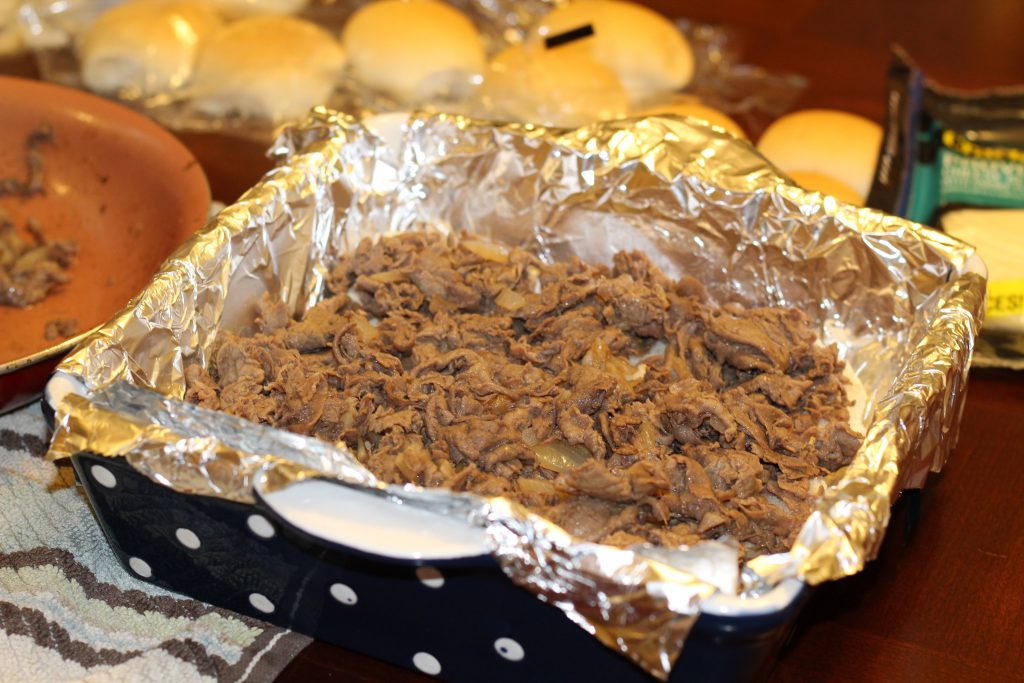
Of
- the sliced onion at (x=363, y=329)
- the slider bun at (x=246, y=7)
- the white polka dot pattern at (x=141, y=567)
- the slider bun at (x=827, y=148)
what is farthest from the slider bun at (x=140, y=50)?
the white polka dot pattern at (x=141, y=567)

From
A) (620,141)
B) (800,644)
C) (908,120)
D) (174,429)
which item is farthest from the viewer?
(908,120)

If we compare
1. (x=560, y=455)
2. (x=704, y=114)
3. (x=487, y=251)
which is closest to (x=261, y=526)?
(x=560, y=455)

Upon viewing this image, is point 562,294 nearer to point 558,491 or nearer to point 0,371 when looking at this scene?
point 558,491

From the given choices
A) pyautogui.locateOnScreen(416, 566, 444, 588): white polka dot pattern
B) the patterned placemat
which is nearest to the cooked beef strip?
the patterned placemat

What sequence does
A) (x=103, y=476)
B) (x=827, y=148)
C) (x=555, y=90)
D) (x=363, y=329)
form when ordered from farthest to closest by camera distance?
(x=555, y=90) → (x=827, y=148) → (x=363, y=329) → (x=103, y=476)

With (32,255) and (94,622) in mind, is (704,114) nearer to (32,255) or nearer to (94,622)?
(32,255)

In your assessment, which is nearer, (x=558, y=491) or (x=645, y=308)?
(x=558, y=491)

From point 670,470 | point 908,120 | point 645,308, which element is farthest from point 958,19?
point 670,470
